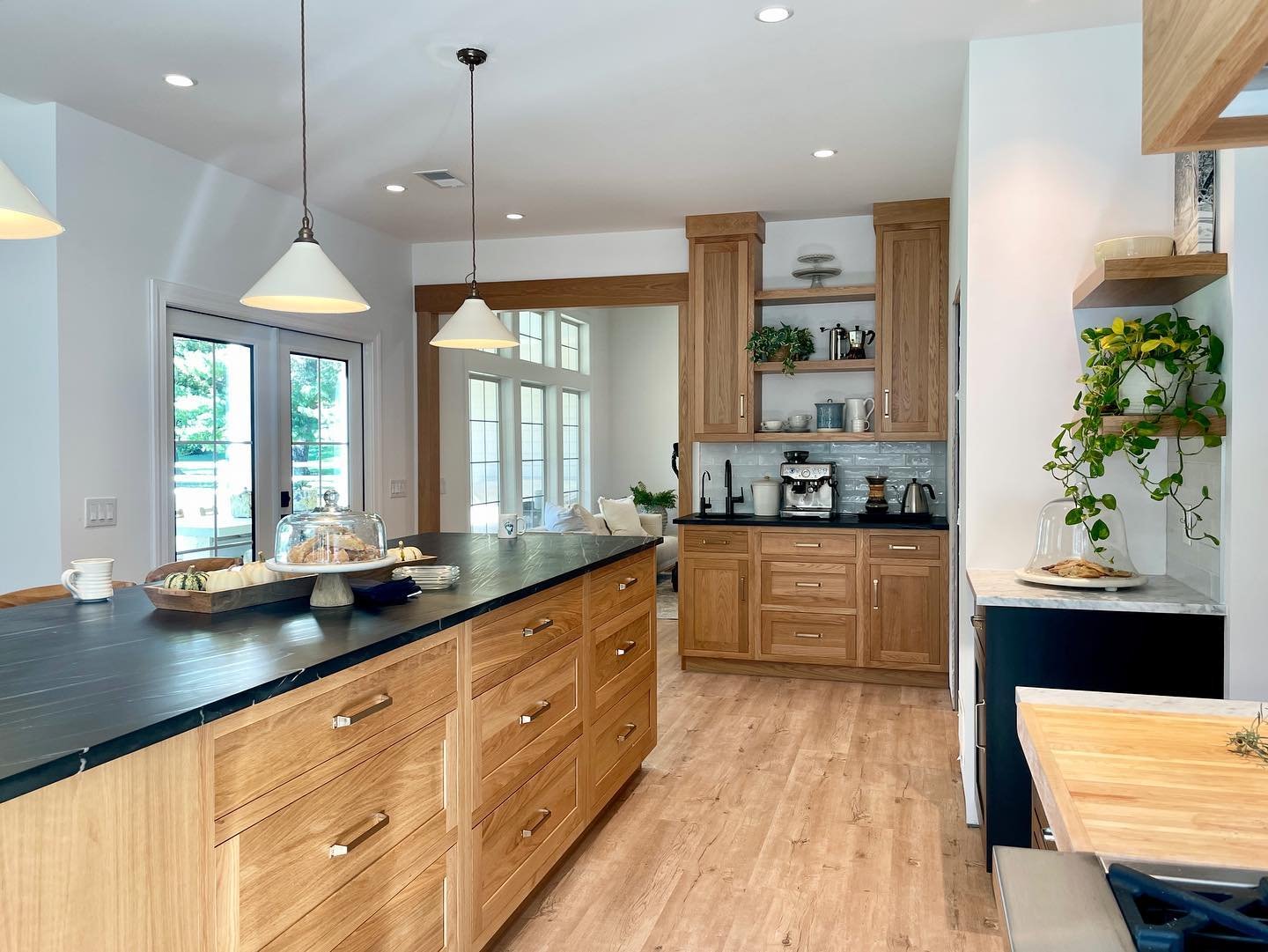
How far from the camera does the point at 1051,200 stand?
10.1 feet

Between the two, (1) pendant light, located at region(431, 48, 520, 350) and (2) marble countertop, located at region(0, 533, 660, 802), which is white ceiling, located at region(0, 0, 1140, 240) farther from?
(2) marble countertop, located at region(0, 533, 660, 802)

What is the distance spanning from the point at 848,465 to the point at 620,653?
9.23 feet

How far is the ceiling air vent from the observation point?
4559 mm

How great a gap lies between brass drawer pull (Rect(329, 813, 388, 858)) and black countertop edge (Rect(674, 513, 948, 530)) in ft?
12.0

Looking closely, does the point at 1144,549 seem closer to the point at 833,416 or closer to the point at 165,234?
the point at 833,416

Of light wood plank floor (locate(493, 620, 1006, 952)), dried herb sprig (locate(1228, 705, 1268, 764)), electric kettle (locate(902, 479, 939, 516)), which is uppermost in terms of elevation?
electric kettle (locate(902, 479, 939, 516))

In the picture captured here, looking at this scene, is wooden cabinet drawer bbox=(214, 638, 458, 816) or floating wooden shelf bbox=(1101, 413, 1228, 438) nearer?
wooden cabinet drawer bbox=(214, 638, 458, 816)

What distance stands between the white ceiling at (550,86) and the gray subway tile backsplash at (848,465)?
147 cm

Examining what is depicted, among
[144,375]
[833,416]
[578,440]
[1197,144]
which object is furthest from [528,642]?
[578,440]

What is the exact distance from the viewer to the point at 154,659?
5.42 ft

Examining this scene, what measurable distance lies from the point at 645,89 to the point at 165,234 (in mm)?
2267

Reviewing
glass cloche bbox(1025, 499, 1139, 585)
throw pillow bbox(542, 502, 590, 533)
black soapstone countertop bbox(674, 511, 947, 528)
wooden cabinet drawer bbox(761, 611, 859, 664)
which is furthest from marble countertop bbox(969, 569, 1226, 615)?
throw pillow bbox(542, 502, 590, 533)

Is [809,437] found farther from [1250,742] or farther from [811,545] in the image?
[1250,742]

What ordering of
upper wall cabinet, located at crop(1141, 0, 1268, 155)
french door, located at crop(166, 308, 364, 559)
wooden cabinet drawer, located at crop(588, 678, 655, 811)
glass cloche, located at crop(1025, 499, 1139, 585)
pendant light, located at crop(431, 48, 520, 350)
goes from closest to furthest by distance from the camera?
upper wall cabinet, located at crop(1141, 0, 1268, 155), glass cloche, located at crop(1025, 499, 1139, 585), wooden cabinet drawer, located at crop(588, 678, 655, 811), pendant light, located at crop(431, 48, 520, 350), french door, located at crop(166, 308, 364, 559)
